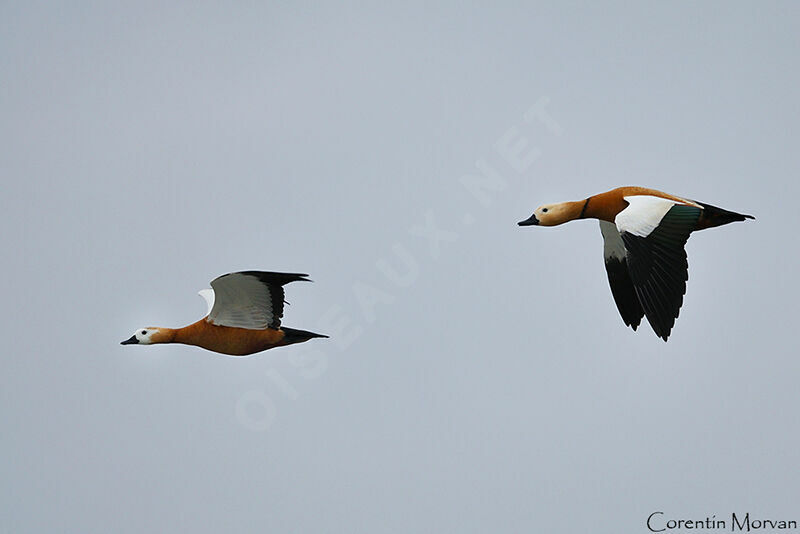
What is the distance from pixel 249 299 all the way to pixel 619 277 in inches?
229

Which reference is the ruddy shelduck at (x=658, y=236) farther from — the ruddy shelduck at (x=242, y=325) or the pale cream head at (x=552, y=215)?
the ruddy shelduck at (x=242, y=325)

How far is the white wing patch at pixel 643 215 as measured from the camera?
53.7 ft

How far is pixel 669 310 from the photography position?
15.9 m

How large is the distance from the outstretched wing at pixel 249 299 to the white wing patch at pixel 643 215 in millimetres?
4889

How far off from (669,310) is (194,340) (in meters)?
7.85

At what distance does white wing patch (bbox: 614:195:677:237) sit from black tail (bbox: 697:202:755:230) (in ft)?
2.36

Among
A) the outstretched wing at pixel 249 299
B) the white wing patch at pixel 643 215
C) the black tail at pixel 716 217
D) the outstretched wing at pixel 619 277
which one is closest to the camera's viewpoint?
the white wing patch at pixel 643 215

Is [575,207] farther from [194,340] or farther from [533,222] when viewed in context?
[194,340]

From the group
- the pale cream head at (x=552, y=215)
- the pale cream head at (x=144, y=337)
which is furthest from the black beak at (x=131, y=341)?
the pale cream head at (x=552, y=215)

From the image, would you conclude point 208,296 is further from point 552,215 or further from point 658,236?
point 658,236

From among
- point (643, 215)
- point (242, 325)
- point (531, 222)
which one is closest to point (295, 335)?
point (242, 325)

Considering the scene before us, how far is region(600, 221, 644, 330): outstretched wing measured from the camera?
19.1 meters

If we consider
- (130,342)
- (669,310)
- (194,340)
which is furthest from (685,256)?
(130,342)

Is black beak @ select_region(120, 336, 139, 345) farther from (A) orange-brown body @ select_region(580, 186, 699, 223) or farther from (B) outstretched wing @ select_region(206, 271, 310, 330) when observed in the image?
(A) orange-brown body @ select_region(580, 186, 699, 223)
